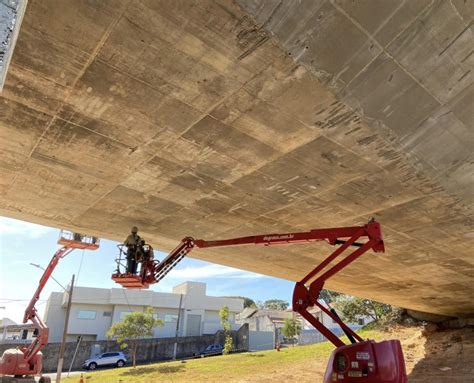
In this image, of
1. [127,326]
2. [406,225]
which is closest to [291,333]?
[127,326]

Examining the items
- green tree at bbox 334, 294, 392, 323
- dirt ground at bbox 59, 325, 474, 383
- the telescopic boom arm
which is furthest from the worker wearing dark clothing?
green tree at bbox 334, 294, 392, 323

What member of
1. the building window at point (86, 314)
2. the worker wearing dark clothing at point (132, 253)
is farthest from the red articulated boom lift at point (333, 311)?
the building window at point (86, 314)

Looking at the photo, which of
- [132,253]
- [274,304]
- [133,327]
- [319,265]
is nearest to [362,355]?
[319,265]

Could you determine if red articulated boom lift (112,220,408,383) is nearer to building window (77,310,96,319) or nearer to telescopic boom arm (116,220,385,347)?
telescopic boom arm (116,220,385,347)

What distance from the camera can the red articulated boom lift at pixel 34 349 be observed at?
56.9 feet

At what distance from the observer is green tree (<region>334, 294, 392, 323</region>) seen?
1629 inches

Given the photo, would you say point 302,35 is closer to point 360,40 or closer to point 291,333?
point 360,40

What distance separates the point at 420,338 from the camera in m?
27.6

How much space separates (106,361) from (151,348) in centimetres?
621

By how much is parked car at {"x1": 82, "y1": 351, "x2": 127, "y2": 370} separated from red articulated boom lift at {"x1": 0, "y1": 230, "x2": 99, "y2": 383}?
25.0 metres

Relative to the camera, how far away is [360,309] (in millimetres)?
42250

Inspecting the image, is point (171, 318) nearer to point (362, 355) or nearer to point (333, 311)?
point (333, 311)

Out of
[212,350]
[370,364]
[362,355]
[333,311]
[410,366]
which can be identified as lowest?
[212,350]

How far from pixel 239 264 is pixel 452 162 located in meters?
11.5
